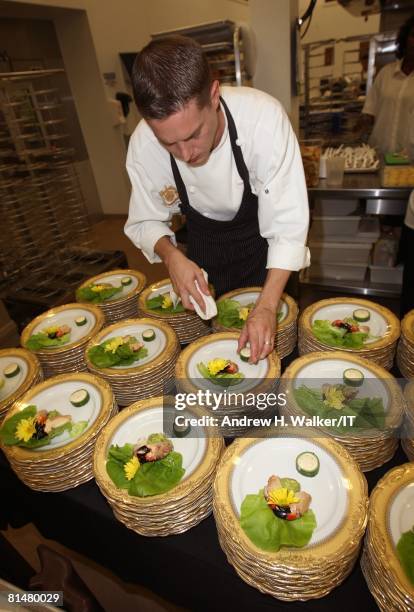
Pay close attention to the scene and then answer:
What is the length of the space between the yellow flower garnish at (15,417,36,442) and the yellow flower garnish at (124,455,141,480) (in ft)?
1.03

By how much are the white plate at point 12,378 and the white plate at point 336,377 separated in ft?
2.89

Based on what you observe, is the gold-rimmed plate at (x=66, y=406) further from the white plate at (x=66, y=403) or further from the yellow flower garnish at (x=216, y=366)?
the yellow flower garnish at (x=216, y=366)

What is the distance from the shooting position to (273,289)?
1143mm

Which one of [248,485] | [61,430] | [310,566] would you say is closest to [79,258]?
[61,430]

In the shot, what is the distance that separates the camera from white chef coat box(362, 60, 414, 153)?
10.3 ft

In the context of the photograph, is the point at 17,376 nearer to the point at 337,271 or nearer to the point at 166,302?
the point at 166,302

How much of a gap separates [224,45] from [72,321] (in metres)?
2.33

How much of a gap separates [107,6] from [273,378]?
566cm

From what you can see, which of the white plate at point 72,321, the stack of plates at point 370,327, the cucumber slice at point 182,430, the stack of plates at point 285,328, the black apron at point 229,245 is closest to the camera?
the cucumber slice at point 182,430

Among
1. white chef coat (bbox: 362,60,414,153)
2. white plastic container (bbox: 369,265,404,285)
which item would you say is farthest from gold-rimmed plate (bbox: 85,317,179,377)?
white chef coat (bbox: 362,60,414,153)

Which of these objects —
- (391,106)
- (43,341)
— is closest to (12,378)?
(43,341)

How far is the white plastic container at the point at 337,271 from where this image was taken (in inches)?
124

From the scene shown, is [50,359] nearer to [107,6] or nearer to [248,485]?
[248,485]

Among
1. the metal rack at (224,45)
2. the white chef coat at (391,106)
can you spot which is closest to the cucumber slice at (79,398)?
the metal rack at (224,45)
